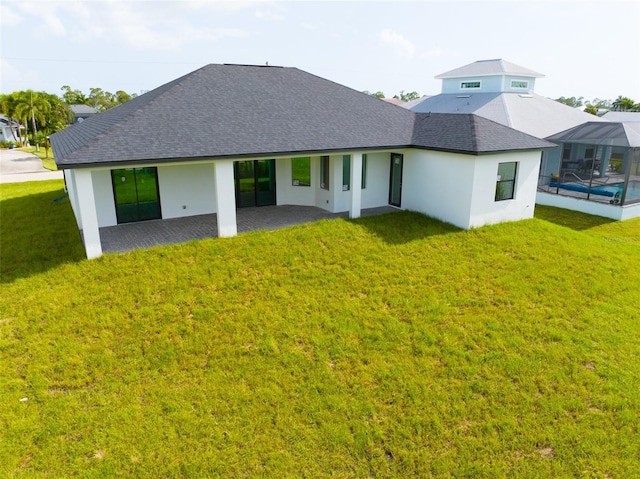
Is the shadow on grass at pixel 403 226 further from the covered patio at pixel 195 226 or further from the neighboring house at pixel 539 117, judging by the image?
the neighboring house at pixel 539 117

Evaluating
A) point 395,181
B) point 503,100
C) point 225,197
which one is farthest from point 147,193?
point 503,100

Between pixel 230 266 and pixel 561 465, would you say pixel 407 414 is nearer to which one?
pixel 561 465

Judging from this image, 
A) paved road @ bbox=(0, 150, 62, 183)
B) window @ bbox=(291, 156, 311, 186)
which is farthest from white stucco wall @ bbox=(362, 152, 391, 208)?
paved road @ bbox=(0, 150, 62, 183)

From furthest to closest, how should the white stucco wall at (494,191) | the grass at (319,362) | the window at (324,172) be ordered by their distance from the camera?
1. the window at (324,172)
2. the white stucco wall at (494,191)
3. the grass at (319,362)

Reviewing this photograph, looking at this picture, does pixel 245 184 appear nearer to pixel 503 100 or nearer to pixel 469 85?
pixel 503 100

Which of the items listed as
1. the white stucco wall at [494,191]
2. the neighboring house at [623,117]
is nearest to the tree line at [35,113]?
the white stucco wall at [494,191]

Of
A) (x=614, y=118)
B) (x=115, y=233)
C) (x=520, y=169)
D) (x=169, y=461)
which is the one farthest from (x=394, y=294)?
(x=614, y=118)
